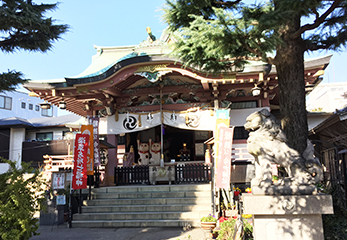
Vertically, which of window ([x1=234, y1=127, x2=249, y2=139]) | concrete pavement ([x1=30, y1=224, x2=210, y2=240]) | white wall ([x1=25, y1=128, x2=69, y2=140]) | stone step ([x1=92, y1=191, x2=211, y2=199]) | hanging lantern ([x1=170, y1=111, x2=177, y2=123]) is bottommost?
concrete pavement ([x1=30, y1=224, x2=210, y2=240])

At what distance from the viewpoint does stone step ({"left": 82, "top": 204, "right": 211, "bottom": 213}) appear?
9758 millimetres

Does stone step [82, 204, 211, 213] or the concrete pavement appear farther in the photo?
stone step [82, 204, 211, 213]

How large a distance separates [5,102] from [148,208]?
3693 cm

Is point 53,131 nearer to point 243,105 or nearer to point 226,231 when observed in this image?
point 243,105

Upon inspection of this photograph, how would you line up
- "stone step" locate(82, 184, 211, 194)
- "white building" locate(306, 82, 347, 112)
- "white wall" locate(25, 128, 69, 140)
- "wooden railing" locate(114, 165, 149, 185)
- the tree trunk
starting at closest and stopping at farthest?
the tree trunk < "stone step" locate(82, 184, 211, 194) < "wooden railing" locate(114, 165, 149, 185) < "white wall" locate(25, 128, 69, 140) < "white building" locate(306, 82, 347, 112)

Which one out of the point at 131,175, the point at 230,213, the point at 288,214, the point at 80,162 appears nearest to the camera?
the point at 288,214

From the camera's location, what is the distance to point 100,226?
9680 millimetres

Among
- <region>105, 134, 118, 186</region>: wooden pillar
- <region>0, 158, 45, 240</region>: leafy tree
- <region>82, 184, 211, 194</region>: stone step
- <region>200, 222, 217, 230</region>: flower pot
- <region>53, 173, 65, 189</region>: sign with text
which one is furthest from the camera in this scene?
<region>105, 134, 118, 186</region>: wooden pillar

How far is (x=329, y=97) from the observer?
137ft

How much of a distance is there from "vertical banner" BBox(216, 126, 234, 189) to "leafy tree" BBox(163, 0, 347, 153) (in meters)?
3.63

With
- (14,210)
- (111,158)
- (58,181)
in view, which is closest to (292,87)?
(14,210)

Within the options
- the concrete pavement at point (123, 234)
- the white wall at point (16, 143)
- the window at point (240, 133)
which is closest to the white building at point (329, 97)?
the window at point (240, 133)

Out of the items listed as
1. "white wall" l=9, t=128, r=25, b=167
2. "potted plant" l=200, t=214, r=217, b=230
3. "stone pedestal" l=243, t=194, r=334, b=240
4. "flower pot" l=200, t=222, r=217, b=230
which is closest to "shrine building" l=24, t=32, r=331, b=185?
"potted plant" l=200, t=214, r=217, b=230

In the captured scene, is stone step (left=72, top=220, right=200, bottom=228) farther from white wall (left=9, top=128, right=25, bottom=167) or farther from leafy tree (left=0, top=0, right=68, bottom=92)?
white wall (left=9, top=128, right=25, bottom=167)
